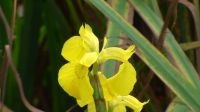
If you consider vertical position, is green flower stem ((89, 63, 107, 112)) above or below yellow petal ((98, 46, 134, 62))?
below

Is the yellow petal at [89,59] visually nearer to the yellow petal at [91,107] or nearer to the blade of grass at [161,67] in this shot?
the yellow petal at [91,107]

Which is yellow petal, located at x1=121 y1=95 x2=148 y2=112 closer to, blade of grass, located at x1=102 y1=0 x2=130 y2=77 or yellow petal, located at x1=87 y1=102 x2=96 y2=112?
yellow petal, located at x1=87 y1=102 x2=96 y2=112

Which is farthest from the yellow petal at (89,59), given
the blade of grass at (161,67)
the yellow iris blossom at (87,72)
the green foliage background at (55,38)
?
the green foliage background at (55,38)

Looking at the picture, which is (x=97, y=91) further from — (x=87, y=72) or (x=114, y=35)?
(x=114, y=35)

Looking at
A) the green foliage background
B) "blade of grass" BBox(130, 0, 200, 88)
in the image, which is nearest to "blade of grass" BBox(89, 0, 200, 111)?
"blade of grass" BBox(130, 0, 200, 88)

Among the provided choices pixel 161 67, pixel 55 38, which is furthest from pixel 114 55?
pixel 55 38

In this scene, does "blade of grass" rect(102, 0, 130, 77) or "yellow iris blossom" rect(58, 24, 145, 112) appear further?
"blade of grass" rect(102, 0, 130, 77)
